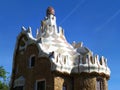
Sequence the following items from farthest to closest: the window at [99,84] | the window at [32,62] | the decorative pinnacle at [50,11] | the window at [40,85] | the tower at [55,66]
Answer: the decorative pinnacle at [50,11] → the window at [32,62] → the window at [99,84] → the window at [40,85] → the tower at [55,66]

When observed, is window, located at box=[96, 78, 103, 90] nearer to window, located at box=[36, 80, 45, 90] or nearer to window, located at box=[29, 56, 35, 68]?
window, located at box=[36, 80, 45, 90]

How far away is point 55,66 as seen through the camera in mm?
21062

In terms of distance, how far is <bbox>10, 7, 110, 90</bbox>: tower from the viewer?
2134 centimetres

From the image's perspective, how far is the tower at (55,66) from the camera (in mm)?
21344

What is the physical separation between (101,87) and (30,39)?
737 centimetres

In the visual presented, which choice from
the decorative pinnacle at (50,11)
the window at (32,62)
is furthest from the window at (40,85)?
the decorative pinnacle at (50,11)

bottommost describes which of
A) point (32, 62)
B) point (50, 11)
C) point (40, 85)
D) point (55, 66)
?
point (40, 85)

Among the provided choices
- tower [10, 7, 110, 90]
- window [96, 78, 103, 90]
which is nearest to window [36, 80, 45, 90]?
tower [10, 7, 110, 90]

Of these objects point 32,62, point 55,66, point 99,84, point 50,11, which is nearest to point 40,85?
point 55,66

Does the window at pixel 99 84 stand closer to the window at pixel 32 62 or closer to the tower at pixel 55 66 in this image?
the tower at pixel 55 66

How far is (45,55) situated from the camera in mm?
22141

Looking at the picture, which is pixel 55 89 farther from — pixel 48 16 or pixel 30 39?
pixel 48 16

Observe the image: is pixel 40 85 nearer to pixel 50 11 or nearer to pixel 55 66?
pixel 55 66

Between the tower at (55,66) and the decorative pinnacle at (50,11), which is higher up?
the decorative pinnacle at (50,11)
